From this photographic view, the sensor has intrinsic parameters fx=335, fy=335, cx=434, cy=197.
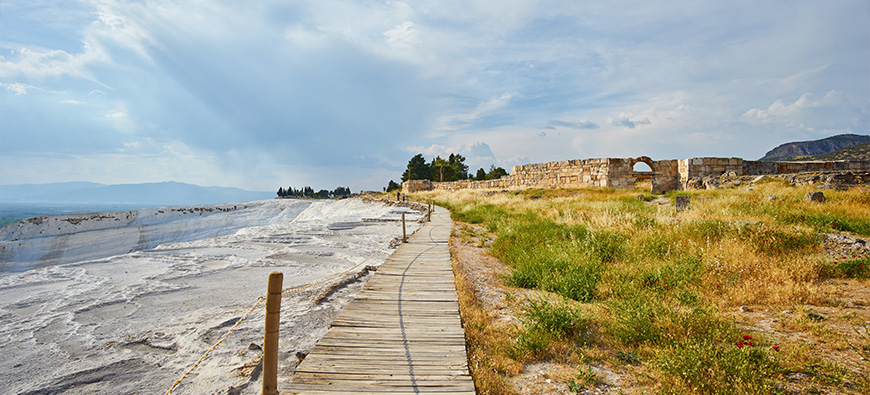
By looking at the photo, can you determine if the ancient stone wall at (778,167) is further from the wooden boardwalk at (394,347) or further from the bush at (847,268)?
the wooden boardwalk at (394,347)

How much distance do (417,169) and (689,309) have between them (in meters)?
64.7

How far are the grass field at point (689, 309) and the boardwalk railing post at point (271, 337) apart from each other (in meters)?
1.64

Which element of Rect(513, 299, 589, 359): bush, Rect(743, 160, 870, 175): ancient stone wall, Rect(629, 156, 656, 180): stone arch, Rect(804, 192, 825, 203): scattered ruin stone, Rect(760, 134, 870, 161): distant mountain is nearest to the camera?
Rect(513, 299, 589, 359): bush

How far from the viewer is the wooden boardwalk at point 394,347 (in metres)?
2.81

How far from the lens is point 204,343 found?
3.91 metres

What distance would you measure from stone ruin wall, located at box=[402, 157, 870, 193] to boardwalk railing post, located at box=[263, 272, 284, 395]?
19455 mm

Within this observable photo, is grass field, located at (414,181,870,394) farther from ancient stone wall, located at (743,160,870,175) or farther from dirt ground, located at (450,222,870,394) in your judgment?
ancient stone wall, located at (743,160,870,175)

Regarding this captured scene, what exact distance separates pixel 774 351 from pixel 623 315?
1.24 metres

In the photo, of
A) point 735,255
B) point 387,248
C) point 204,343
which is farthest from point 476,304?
point 387,248

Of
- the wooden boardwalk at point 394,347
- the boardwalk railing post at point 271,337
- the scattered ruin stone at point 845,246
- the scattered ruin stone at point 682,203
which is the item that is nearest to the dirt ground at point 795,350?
the wooden boardwalk at point 394,347

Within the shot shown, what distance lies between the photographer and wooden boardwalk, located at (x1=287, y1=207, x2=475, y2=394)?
2811 millimetres

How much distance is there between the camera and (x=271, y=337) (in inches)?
98.7

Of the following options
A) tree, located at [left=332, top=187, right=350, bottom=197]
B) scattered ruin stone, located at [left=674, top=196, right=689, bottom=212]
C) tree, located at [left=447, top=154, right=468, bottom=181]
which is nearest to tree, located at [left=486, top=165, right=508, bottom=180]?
tree, located at [left=447, top=154, right=468, bottom=181]

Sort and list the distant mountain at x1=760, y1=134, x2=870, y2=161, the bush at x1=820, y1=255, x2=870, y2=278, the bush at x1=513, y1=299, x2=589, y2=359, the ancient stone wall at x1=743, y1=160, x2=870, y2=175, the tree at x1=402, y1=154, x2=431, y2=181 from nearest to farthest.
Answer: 1. the bush at x1=513, y1=299, x2=589, y2=359
2. the bush at x1=820, y1=255, x2=870, y2=278
3. the ancient stone wall at x1=743, y1=160, x2=870, y2=175
4. the tree at x1=402, y1=154, x2=431, y2=181
5. the distant mountain at x1=760, y1=134, x2=870, y2=161
